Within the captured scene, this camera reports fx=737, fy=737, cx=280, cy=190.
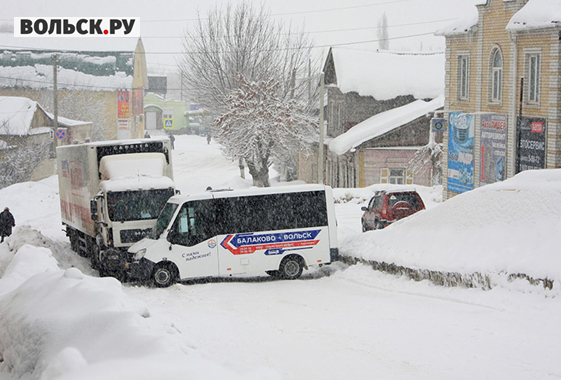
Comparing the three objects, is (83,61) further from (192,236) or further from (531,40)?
(192,236)

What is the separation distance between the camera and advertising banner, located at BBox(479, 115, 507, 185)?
27562 mm

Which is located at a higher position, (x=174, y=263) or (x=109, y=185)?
(x=109, y=185)

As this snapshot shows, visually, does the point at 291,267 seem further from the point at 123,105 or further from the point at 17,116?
the point at 123,105

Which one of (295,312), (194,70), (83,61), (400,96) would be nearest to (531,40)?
(295,312)

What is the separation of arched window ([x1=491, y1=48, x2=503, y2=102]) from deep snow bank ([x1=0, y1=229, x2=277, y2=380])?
21.8m

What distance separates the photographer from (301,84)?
4816 centimetres

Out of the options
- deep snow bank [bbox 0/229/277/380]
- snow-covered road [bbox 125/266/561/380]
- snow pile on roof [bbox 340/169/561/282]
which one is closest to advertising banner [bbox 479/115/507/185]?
snow pile on roof [bbox 340/169/561/282]

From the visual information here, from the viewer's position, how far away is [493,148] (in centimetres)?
2834

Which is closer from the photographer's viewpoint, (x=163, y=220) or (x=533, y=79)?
(x=163, y=220)

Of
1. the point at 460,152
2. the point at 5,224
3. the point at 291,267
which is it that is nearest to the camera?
the point at 291,267

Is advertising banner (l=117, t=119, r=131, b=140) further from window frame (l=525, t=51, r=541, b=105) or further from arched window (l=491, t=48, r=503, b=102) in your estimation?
window frame (l=525, t=51, r=541, b=105)

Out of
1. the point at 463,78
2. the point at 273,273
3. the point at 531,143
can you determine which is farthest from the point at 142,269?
the point at 463,78

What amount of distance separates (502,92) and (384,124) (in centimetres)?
1377

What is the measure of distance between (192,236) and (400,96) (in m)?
31.0
